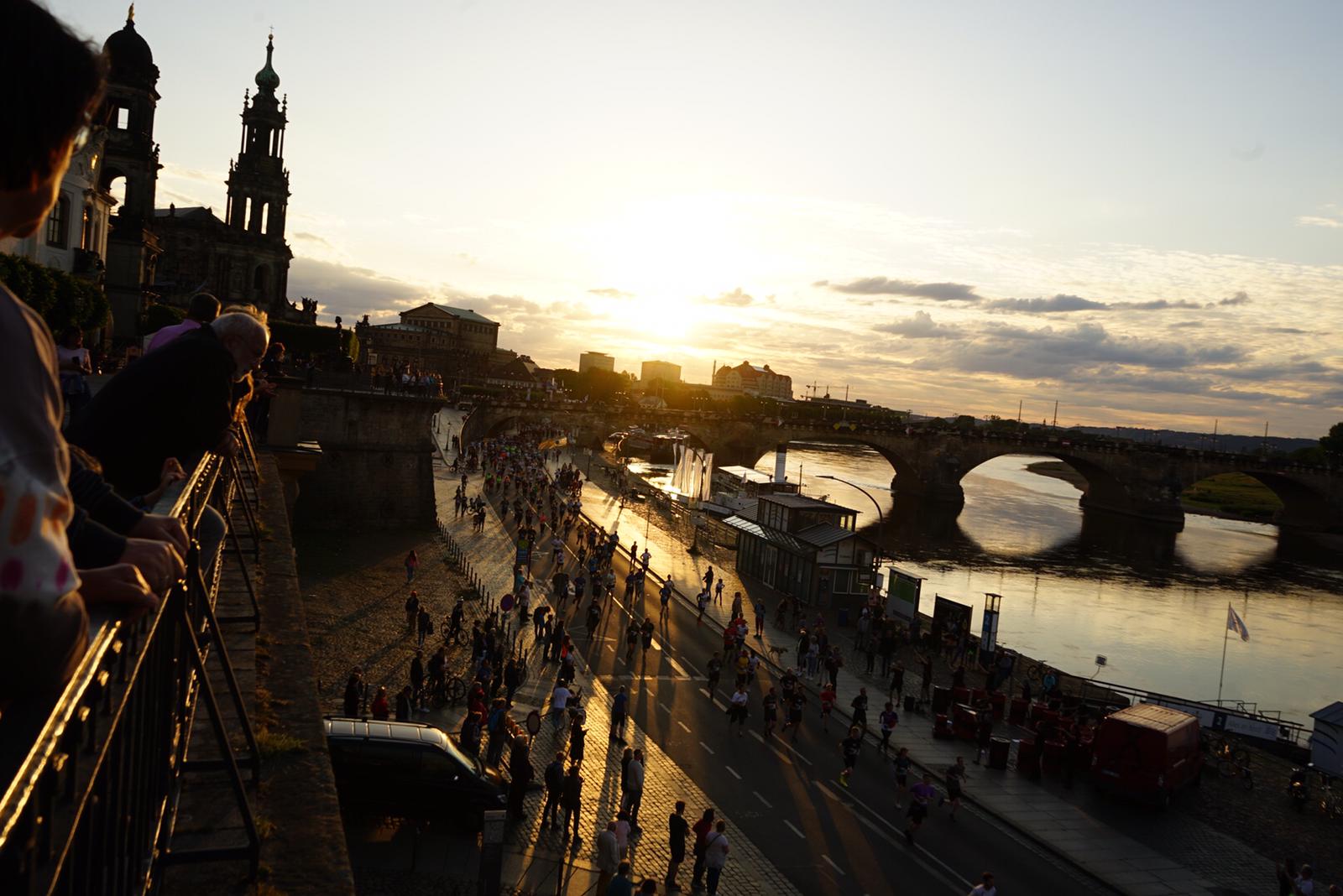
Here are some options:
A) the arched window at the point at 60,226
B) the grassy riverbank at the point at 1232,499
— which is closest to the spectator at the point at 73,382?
the arched window at the point at 60,226

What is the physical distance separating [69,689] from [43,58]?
1.07m

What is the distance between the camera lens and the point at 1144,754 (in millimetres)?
19562

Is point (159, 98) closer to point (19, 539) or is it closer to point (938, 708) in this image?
point (938, 708)

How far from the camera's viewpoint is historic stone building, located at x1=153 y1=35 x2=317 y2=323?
64500 millimetres

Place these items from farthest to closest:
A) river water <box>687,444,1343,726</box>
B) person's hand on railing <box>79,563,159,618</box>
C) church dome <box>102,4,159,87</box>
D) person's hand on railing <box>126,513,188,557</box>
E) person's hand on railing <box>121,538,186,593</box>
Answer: church dome <box>102,4,159,87</box> → river water <box>687,444,1343,726</box> → person's hand on railing <box>126,513,188,557</box> → person's hand on railing <box>121,538,186,593</box> → person's hand on railing <box>79,563,159,618</box>

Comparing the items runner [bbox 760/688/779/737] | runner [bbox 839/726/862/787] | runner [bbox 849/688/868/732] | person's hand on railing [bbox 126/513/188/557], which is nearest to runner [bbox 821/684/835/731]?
runner [bbox 849/688/868/732]

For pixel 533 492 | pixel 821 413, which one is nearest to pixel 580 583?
pixel 533 492

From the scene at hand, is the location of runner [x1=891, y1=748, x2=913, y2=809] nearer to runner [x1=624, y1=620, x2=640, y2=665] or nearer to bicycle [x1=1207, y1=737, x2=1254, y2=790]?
runner [x1=624, y1=620, x2=640, y2=665]

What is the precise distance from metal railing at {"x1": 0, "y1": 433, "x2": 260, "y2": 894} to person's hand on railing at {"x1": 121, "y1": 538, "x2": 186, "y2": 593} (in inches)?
4.3

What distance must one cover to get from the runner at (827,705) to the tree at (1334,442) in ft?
387

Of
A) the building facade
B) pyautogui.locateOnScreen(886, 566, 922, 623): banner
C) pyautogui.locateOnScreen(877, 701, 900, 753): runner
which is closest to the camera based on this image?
pyautogui.locateOnScreen(877, 701, 900, 753): runner

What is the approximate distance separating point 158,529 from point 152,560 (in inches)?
15.2

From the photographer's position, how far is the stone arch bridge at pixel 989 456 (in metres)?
88.4

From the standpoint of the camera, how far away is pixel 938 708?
24000 millimetres
